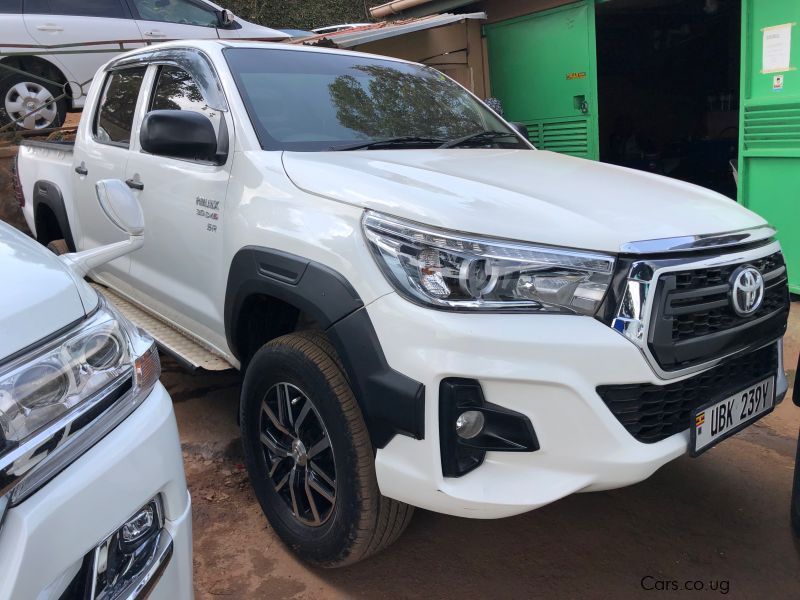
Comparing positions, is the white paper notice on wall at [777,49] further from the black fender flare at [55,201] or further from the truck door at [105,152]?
the black fender flare at [55,201]

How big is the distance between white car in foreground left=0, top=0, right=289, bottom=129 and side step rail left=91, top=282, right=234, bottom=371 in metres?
4.57

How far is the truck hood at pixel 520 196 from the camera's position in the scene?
195cm

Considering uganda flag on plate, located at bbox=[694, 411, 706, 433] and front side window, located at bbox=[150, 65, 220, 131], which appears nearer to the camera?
uganda flag on plate, located at bbox=[694, 411, 706, 433]

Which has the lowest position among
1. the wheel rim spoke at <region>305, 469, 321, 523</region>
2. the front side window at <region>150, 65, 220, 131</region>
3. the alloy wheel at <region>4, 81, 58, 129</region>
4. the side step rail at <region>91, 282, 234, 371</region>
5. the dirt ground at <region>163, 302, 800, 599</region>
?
the dirt ground at <region>163, 302, 800, 599</region>

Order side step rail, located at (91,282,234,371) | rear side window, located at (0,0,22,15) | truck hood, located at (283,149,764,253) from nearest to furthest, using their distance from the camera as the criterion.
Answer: truck hood, located at (283,149,764,253) < side step rail, located at (91,282,234,371) < rear side window, located at (0,0,22,15)

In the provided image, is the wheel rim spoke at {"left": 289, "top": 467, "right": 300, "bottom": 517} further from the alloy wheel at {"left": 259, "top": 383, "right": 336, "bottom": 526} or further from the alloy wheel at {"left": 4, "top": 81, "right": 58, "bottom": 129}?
the alloy wheel at {"left": 4, "top": 81, "right": 58, "bottom": 129}

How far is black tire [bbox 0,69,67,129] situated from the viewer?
740cm

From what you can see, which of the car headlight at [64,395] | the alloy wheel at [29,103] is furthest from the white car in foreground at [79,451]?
the alloy wheel at [29,103]

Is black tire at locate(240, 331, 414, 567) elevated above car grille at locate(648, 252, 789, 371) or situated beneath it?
situated beneath

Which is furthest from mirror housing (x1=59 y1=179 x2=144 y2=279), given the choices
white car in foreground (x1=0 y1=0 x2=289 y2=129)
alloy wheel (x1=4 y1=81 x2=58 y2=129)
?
alloy wheel (x1=4 y1=81 x2=58 y2=129)

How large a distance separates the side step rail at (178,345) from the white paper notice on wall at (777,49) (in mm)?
4469

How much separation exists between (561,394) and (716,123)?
10.0 meters

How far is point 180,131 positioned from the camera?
8.89 feet

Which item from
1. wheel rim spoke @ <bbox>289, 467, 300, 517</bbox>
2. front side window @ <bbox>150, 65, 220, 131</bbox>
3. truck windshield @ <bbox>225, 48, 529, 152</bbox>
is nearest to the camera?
wheel rim spoke @ <bbox>289, 467, 300, 517</bbox>
